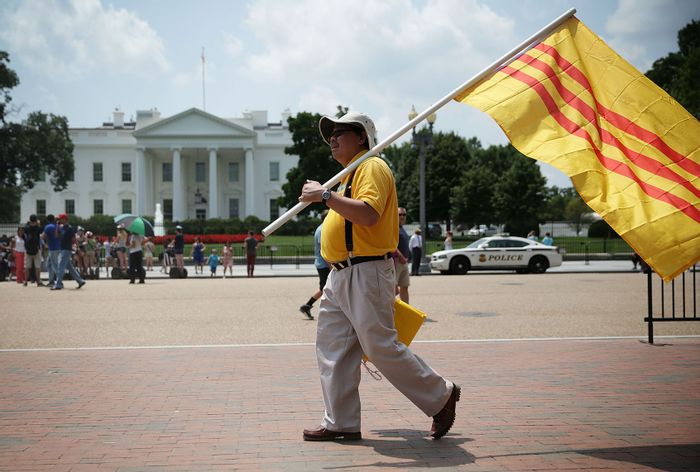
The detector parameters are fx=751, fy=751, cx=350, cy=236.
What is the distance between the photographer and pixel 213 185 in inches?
3398

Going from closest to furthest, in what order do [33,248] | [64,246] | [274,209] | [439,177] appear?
[64,246] < [33,248] < [439,177] < [274,209]

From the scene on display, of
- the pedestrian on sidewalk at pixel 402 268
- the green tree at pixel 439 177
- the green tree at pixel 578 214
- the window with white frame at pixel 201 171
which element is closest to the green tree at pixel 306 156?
the green tree at pixel 439 177

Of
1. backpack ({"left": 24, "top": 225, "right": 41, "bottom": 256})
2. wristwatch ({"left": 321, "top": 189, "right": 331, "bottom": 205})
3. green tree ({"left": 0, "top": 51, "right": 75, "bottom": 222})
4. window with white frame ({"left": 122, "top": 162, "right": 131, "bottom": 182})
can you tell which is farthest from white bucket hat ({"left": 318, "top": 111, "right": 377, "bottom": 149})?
window with white frame ({"left": 122, "top": 162, "right": 131, "bottom": 182})

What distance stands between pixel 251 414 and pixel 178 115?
81.7 meters

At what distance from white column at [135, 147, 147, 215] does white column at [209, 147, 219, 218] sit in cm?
756

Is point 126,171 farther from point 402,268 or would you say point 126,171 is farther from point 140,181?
point 402,268

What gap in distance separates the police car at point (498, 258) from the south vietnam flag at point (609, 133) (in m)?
23.1

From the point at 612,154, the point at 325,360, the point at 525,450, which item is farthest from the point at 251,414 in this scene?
the point at 612,154

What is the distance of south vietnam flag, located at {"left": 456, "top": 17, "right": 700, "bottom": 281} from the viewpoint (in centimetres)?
434

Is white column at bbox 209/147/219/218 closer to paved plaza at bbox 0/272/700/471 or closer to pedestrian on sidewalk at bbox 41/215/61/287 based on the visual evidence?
pedestrian on sidewalk at bbox 41/215/61/287

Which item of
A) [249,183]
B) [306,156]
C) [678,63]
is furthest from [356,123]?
[249,183]

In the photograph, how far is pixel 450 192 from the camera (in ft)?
245

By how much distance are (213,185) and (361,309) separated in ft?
275

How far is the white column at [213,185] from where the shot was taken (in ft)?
279
